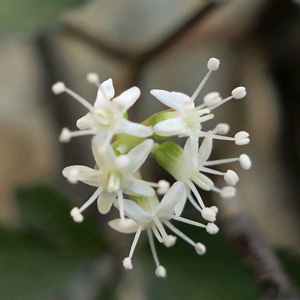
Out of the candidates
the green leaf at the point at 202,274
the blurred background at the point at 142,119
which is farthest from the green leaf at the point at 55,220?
the green leaf at the point at 202,274

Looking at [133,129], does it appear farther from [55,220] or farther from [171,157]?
[55,220]

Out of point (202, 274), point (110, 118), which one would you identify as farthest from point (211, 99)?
point (202, 274)

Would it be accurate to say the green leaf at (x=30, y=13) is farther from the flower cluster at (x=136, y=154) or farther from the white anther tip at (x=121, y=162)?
the white anther tip at (x=121, y=162)

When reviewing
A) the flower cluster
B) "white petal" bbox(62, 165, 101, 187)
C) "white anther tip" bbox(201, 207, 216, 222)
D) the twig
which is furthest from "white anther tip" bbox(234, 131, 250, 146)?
the twig

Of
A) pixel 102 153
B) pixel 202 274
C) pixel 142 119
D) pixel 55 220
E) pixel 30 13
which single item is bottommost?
pixel 202 274

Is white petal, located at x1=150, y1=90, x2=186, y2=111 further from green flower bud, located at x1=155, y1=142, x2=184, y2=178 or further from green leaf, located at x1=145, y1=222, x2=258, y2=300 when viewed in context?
green leaf, located at x1=145, y1=222, x2=258, y2=300

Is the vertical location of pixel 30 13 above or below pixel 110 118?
above

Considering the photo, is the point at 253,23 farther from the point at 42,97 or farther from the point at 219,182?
the point at 42,97
